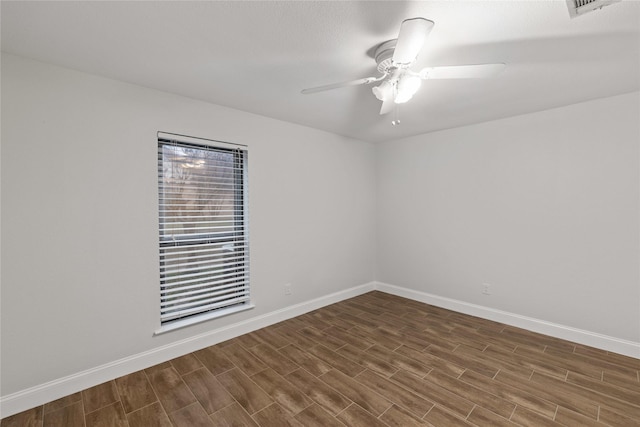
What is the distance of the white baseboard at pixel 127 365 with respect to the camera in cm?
188

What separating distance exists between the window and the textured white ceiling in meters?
0.57

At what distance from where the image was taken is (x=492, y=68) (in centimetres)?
159

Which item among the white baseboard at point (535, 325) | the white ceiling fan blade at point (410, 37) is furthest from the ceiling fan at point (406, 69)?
the white baseboard at point (535, 325)

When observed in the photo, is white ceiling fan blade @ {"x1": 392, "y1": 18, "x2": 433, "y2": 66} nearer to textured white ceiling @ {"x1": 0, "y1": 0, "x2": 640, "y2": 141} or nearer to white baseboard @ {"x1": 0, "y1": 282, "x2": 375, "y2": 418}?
textured white ceiling @ {"x1": 0, "y1": 0, "x2": 640, "y2": 141}

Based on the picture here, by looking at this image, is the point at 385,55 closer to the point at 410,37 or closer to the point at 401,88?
the point at 401,88

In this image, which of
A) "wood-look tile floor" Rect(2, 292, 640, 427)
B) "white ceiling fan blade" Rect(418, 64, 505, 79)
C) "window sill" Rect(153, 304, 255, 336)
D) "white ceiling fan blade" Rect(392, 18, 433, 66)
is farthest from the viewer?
"window sill" Rect(153, 304, 255, 336)

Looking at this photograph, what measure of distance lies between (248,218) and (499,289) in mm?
3001

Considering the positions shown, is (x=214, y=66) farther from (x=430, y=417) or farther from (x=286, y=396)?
(x=430, y=417)

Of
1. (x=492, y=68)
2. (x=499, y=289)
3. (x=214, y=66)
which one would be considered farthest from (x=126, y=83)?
(x=499, y=289)

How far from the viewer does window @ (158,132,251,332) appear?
255cm

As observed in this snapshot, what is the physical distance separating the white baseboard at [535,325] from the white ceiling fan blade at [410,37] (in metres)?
3.09

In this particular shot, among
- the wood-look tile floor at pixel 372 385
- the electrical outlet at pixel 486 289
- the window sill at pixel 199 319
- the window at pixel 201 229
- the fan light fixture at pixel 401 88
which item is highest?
the fan light fixture at pixel 401 88

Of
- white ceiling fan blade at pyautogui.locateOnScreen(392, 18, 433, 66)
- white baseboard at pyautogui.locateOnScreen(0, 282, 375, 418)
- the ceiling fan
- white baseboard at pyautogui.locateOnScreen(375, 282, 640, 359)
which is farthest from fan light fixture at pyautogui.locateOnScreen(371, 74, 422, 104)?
white baseboard at pyautogui.locateOnScreen(375, 282, 640, 359)

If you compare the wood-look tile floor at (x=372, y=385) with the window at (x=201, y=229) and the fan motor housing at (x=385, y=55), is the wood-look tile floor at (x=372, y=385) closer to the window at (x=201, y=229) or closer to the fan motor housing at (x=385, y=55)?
Result: the window at (x=201, y=229)
